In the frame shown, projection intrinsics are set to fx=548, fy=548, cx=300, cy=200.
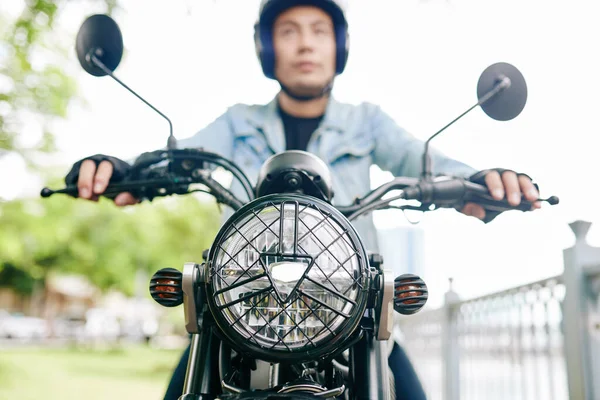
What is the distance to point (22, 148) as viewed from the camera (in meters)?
9.03

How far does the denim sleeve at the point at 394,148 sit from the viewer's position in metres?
1.98

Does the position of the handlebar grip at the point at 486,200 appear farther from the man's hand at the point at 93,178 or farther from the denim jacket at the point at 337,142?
the man's hand at the point at 93,178

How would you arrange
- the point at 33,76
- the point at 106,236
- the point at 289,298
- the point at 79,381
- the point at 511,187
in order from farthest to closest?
the point at 106,236 → the point at 79,381 → the point at 33,76 → the point at 511,187 → the point at 289,298

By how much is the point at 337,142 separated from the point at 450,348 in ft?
10.8

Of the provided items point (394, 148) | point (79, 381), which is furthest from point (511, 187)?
point (79, 381)

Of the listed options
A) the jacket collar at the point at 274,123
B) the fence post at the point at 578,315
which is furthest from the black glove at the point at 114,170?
the fence post at the point at 578,315

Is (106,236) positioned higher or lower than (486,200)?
higher

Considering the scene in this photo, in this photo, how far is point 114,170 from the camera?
4.93 ft

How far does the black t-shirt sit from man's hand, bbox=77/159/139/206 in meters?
0.81

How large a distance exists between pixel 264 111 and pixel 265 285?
131 centimetres

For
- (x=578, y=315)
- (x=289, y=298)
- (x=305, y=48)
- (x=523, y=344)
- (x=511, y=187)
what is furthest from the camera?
(x=523, y=344)

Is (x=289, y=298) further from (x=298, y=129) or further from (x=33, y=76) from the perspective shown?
(x=33, y=76)

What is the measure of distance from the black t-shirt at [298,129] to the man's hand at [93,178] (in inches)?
31.8

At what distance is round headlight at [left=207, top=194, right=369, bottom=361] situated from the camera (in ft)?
3.10
